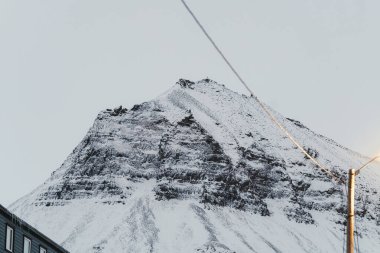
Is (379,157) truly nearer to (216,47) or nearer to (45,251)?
(216,47)

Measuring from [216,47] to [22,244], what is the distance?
45.0m

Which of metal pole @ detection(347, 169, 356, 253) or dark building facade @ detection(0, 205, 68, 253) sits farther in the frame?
dark building facade @ detection(0, 205, 68, 253)

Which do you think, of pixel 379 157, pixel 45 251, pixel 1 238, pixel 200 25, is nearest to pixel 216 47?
pixel 200 25

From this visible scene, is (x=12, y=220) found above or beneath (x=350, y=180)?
above

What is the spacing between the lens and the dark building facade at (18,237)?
58656 millimetres

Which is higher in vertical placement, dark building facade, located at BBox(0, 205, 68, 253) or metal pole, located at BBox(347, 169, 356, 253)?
dark building facade, located at BBox(0, 205, 68, 253)

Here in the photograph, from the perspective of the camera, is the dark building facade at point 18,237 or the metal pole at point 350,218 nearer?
the metal pole at point 350,218

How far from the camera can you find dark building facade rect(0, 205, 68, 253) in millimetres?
58656

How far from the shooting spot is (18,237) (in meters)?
61.4

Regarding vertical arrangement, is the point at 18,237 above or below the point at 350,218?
above

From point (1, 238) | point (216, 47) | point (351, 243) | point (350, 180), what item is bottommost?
point (351, 243)

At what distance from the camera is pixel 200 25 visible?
61.0ft

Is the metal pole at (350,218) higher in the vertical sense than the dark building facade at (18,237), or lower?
lower

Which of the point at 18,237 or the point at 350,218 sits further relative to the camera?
the point at 18,237
